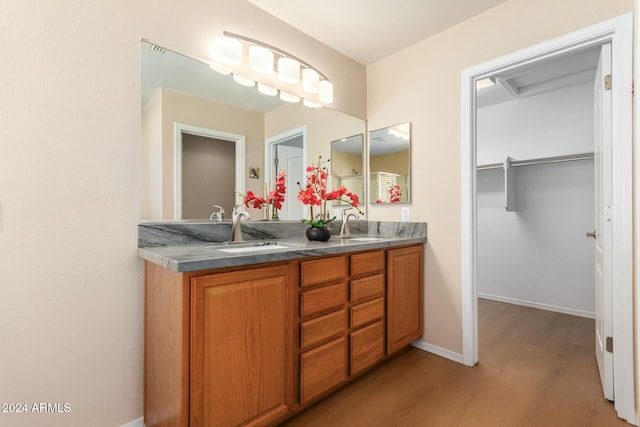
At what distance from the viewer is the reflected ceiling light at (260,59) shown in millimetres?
1915

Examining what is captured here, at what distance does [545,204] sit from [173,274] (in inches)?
147

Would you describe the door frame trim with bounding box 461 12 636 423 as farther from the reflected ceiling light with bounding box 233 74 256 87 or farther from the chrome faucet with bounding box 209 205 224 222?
the chrome faucet with bounding box 209 205 224 222

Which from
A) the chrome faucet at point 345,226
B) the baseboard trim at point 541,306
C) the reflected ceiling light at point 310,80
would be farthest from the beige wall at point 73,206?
the baseboard trim at point 541,306

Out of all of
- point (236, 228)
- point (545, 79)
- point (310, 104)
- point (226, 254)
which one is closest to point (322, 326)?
point (226, 254)

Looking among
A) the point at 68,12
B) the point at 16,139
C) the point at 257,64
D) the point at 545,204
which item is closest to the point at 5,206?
the point at 16,139

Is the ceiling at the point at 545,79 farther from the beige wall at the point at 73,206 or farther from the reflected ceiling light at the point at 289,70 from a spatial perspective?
the beige wall at the point at 73,206

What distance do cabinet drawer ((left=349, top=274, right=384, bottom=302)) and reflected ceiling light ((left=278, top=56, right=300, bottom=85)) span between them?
146 cm

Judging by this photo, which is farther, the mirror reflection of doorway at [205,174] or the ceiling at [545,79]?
the ceiling at [545,79]

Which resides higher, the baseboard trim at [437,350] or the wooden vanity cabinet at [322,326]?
the wooden vanity cabinet at [322,326]

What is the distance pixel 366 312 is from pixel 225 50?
1.80 m

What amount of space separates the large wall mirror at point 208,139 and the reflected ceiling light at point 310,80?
0.45 ft

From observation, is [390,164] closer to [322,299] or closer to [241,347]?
[322,299]

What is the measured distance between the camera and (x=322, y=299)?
62.2 inches

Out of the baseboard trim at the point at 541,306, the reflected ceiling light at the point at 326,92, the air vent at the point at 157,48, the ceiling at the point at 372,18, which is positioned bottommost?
the baseboard trim at the point at 541,306
